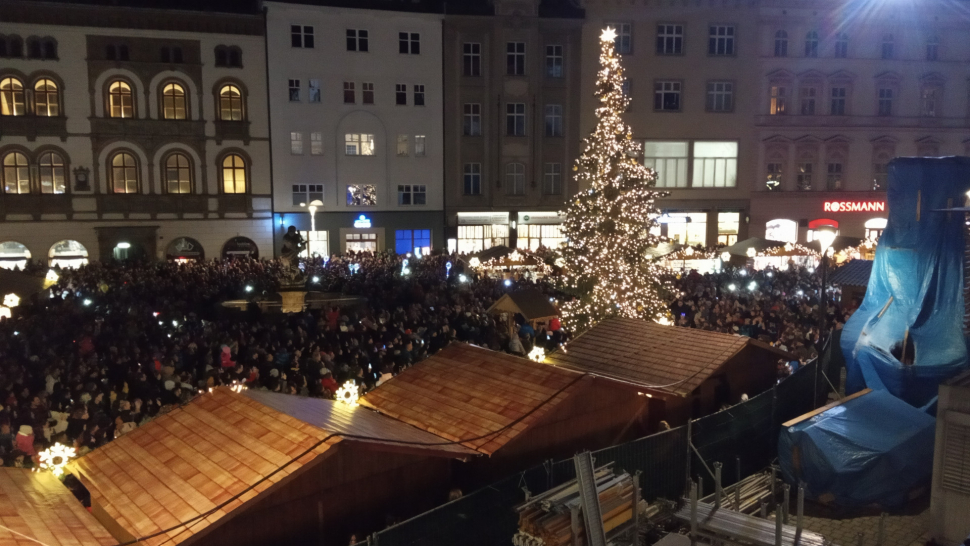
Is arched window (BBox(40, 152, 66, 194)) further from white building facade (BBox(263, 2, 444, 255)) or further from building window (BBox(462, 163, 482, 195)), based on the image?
building window (BBox(462, 163, 482, 195))

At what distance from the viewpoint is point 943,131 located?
39406 millimetres

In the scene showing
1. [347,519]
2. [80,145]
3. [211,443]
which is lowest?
[347,519]

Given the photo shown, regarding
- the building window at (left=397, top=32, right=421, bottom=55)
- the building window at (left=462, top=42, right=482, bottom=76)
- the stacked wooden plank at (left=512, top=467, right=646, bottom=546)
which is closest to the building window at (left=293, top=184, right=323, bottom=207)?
the building window at (left=397, top=32, right=421, bottom=55)

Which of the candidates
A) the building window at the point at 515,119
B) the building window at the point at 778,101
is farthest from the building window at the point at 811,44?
the building window at the point at 515,119

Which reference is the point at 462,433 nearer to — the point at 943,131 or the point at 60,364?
the point at 60,364

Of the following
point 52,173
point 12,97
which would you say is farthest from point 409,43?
point 12,97

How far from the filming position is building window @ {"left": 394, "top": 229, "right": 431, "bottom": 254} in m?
36.6

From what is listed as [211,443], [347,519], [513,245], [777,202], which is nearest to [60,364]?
[211,443]

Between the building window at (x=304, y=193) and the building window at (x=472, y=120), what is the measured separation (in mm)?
7790

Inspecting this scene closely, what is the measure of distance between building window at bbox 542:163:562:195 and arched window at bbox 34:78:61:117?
73.9 ft

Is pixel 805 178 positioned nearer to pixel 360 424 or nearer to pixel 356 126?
pixel 356 126

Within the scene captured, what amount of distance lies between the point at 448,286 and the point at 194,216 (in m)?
17.4

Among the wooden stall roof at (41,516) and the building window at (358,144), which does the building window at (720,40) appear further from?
the wooden stall roof at (41,516)

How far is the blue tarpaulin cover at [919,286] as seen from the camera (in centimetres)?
1069
